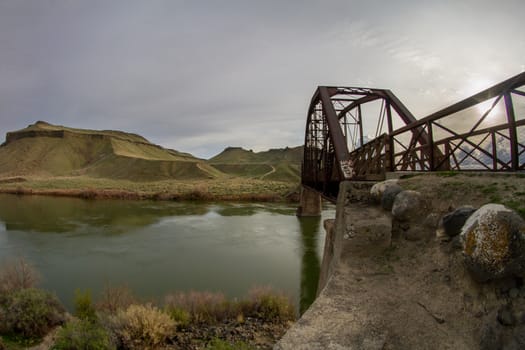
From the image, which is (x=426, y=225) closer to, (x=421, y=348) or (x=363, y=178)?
(x=421, y=348)

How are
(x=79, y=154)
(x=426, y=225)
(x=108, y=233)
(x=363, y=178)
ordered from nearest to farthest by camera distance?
1. (x=426, y=225)
2. (x=363, y=178)
3. (x=108, y=233)
4. (x=79, y=154)

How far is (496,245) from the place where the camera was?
7.95ft

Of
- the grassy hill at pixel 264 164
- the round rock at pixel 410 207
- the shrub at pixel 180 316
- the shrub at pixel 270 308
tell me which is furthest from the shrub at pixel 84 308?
the grassy hill at pixel 264 164

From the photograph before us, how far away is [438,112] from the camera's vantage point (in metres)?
5.19

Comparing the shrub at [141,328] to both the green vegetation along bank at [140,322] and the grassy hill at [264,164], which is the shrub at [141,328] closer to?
the green vegetation along bank at [140,322]

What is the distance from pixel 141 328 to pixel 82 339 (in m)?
1.16

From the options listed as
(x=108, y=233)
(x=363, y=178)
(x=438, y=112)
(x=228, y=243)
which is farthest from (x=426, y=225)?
(x=108, y=233)

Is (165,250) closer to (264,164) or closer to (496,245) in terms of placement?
(496,245)

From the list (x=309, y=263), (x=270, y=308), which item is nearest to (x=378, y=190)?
(x=270, y=308)

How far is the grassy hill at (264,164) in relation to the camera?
92125 mm

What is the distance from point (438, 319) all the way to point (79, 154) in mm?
133546

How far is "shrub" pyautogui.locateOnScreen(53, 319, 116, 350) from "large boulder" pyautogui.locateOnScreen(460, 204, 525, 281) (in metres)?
6.37

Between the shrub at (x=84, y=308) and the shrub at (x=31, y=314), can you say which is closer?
the shrub at (x=31, y=314)

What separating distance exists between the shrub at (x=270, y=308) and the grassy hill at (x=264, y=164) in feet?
241
